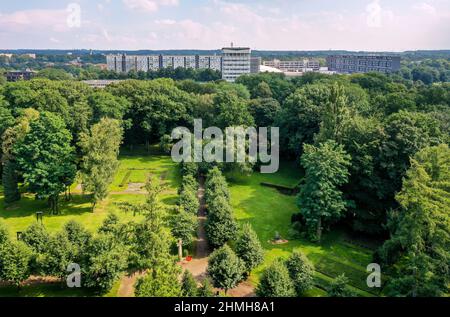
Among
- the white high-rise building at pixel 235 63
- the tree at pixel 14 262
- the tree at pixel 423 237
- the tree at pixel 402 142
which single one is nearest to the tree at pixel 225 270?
the tree at pixel 423 237

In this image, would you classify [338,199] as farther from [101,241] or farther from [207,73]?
[207,73]

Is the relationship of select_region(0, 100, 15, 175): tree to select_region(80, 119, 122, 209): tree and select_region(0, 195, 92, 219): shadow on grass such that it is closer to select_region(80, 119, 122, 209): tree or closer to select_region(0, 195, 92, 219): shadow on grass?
select_region(0, 195, 92, 219): shadow on grass

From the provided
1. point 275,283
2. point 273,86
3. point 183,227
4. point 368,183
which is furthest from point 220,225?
point 273,86

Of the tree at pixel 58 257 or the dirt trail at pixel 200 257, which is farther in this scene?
the dirt trail at pixel 200 257

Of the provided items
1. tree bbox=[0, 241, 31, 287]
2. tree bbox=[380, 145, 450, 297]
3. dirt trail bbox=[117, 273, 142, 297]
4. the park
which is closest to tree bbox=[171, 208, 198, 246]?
dirt trail bbox=[117, 273, 142, 297]

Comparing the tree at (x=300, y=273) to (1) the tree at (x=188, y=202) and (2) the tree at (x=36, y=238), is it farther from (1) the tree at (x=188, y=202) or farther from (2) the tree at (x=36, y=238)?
(2) the tree at (x=36, y=238)

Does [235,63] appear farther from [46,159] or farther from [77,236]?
[77,236]
